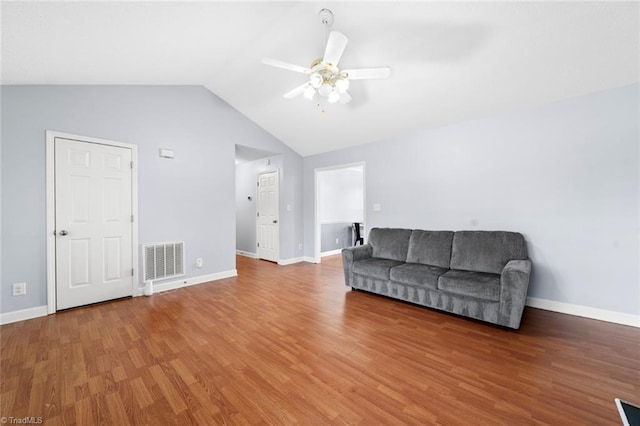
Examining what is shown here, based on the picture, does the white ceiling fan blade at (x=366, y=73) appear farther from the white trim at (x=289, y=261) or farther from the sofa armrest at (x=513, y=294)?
the white trim at (x=289, y=261)

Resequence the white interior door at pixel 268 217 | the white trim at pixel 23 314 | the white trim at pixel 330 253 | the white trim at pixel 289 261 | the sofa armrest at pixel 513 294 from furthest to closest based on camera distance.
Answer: the white trim at pixel 330 253
the white interior door at pixel 268 217
the white trim at pixel 289 261
the white trim at pixel 23 314
the sofa armrest at pixel 513 294

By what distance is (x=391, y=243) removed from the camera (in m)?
3.84

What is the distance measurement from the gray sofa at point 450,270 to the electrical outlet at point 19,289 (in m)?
3.77

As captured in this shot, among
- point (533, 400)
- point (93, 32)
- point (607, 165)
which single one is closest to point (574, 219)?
point (607, 165)

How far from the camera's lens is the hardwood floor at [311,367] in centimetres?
148

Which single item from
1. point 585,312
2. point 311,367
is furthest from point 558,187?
point 311,367

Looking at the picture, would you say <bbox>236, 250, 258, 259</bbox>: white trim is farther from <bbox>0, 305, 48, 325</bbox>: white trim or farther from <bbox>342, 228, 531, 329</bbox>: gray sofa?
<bbox>0, 305, 48, 325</bbox>: white trim

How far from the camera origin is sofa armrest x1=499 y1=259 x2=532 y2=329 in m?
2.39

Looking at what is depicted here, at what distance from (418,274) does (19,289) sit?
4482mm

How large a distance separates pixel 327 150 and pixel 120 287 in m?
4.19

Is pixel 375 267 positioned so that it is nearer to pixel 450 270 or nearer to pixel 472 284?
pixel 450 270

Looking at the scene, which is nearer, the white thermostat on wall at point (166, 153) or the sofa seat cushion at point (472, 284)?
the sofa seat cushion at point (472, 284)

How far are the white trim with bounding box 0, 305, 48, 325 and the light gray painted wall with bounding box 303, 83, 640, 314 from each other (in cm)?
503

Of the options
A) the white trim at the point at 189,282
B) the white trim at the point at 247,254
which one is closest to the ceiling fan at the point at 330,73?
the white trim at the point at 189,282
